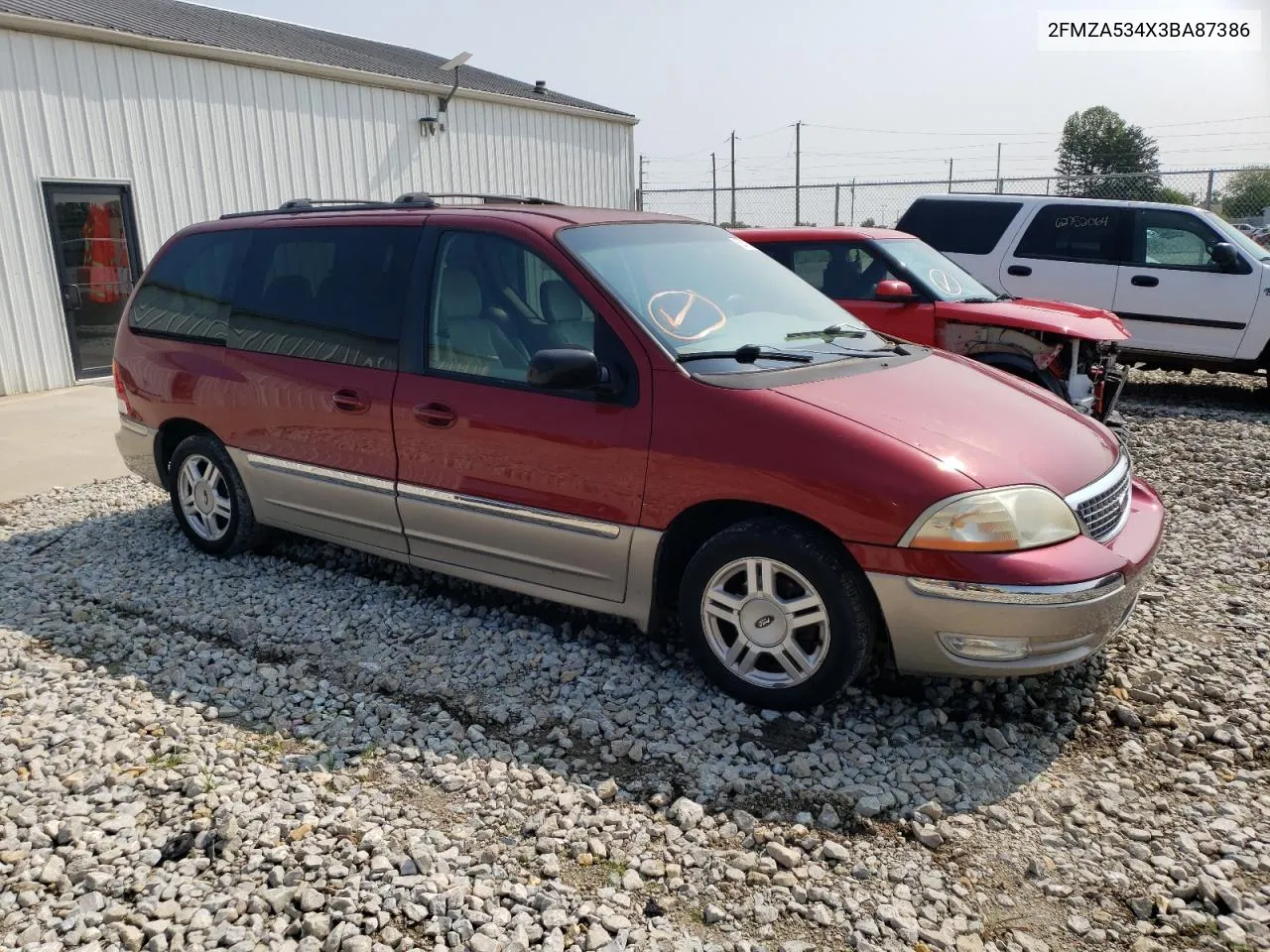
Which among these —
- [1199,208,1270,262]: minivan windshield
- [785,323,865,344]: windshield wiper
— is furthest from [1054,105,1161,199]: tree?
[785,323,865,344]: windshield wiper

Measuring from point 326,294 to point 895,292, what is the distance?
427 cm

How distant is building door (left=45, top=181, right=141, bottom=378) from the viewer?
1079cm

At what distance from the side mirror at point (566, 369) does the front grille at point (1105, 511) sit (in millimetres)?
1795

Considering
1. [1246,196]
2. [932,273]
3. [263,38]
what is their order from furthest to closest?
[1246,196] < [263,38] < [932,273]

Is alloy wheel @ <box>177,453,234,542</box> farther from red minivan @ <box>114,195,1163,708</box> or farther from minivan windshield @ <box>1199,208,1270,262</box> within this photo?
minivan windshield @ <box>1199,208,1270,262</box>

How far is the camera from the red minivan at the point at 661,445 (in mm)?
3361

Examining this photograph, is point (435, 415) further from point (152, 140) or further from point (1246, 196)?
point (1246, 196)

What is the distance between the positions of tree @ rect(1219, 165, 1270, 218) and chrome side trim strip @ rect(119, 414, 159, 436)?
19353mm

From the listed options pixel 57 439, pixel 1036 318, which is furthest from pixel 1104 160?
pixel 57 439

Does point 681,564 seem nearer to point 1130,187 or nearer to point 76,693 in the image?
point 76,693

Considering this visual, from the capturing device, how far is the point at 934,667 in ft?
11.3

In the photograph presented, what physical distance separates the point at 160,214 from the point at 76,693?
9.37m

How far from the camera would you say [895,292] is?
7.36 meters

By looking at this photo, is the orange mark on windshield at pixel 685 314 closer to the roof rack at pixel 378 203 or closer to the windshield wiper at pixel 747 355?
the windshield wiper at pixel 747 355
